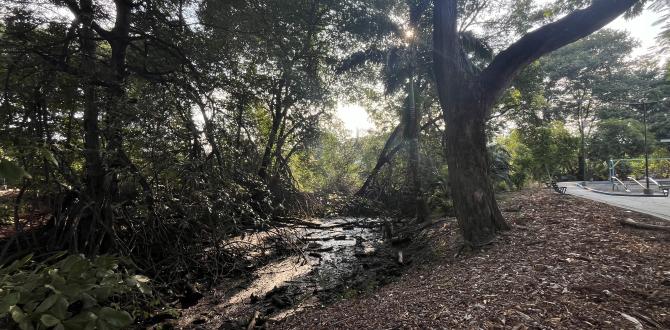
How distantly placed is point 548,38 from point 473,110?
5.46 ft

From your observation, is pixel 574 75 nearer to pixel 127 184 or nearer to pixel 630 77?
pixel 630 77

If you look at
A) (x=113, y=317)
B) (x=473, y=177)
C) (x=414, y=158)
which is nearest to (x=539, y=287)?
(x=473, y=177)

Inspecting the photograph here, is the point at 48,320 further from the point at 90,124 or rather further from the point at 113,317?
the point at 90,124

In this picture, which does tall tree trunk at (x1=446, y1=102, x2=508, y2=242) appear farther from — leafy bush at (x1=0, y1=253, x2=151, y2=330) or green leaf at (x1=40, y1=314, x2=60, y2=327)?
green leaf at (x1=40, y1=314, x2=60, y2=327)

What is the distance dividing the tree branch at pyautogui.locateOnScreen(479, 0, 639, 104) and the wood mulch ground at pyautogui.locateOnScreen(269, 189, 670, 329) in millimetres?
2770

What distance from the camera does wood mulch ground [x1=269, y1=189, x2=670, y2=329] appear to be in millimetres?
3109

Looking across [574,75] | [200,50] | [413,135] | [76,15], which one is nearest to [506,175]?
[413,135]

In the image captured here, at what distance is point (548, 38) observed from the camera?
5.77 metres

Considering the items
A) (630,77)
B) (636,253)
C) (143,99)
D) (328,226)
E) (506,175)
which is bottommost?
(328,226)

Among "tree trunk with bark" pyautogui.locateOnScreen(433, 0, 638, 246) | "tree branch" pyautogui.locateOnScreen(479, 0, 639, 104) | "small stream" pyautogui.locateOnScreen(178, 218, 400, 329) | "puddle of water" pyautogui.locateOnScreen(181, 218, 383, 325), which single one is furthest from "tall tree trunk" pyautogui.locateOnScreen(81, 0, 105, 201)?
"tree branch" pyautogui.locateOnScreen(479, 0, 639, 104)

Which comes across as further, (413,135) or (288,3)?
(413,135)

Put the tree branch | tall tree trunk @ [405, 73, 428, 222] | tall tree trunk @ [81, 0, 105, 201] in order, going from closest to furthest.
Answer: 1. tall tree trunk @ [81, 0, 105, 201]
2. the tree branch
3. tall tree trunk @ [405, 73, 428, 222]

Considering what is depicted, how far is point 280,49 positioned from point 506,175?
11.8 metres

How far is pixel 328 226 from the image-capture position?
495 inches
